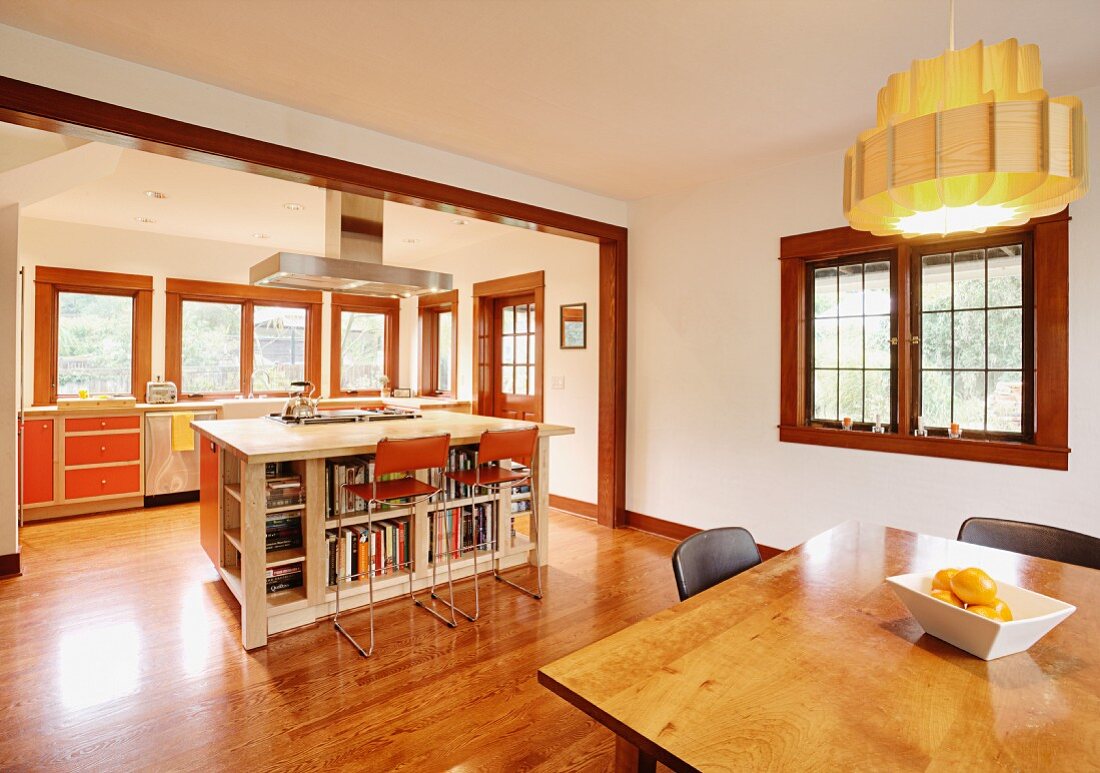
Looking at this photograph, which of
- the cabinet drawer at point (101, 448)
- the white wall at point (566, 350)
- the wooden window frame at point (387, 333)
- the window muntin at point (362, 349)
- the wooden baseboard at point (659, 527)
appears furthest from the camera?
the window muntin at point (362, 349)

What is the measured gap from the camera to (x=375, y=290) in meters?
4.18

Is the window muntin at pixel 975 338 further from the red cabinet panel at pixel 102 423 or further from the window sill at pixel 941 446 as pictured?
the red cabinet panel at pixel 102 423

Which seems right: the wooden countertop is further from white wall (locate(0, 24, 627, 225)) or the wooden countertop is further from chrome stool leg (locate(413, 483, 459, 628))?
white wall (locate(0, 24, 627, 225))

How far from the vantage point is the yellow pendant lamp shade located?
3.86 feet

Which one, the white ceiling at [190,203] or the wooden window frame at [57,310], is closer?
the white ceiling at [190,203]

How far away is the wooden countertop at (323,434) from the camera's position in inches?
103

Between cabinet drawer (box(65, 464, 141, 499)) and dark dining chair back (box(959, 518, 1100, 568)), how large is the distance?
242 inches

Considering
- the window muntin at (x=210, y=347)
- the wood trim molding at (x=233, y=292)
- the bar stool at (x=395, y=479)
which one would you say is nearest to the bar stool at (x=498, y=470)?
the bar stool at (x=395, y=479)

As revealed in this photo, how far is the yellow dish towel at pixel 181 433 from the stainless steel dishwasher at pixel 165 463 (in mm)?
82

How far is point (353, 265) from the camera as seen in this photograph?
3678mm

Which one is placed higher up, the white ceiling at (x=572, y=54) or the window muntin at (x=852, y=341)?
the white ceiling at (x=572, y=54)

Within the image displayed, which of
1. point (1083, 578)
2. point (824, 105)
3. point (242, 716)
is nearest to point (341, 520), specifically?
point (242, 716)

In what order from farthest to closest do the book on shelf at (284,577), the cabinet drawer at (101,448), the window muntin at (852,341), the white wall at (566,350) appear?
the white wall at (566,350) < the cabinet drawer at (101,448) < the window muntin at (852,341) < the book on shelf at (284,577)

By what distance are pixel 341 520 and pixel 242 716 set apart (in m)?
0.98
